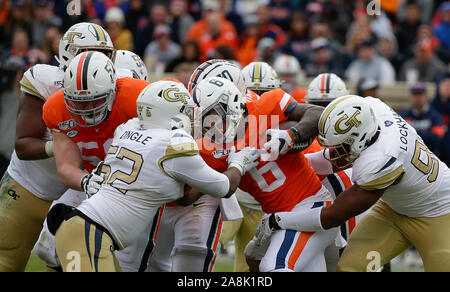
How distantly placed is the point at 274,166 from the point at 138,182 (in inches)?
44.0

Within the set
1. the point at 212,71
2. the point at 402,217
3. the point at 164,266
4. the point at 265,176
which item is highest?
the point at 212,71

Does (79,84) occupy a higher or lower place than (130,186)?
higher

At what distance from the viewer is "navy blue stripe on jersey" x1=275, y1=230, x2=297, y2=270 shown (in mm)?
5133

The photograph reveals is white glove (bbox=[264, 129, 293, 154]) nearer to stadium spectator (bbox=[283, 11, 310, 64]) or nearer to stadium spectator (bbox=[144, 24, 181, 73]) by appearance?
stadium spectator (bbox=[144, 24, 181, 73])

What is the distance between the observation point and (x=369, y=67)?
37.2 ft

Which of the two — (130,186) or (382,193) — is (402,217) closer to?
(382,193)

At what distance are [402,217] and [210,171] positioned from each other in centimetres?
157

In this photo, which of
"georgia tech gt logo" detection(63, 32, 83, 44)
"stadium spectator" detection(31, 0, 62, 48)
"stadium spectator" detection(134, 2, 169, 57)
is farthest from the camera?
"stadium spectator" detection(134, 2, 169, 57)

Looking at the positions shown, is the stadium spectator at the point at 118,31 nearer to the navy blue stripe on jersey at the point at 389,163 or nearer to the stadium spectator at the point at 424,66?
the stadium spectator at the point at 424,66

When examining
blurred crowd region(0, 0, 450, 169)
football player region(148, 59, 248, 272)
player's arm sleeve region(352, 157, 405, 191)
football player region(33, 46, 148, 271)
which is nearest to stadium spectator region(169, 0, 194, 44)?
blurred crowd region(0, 0, 450, 169)

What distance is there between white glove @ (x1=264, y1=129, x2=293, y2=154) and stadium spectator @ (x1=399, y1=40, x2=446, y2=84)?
6.50 meters

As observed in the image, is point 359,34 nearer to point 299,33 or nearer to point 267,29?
point 299,33
